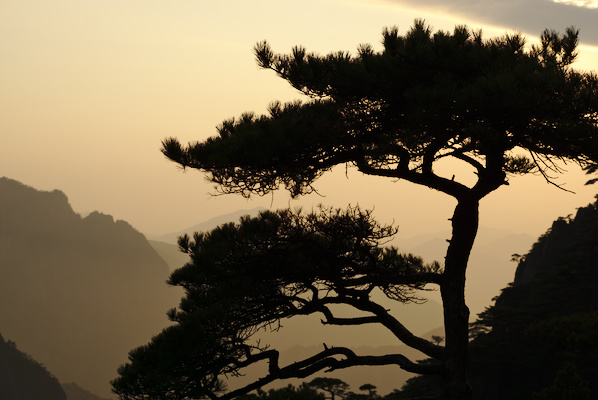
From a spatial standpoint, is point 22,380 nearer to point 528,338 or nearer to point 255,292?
point 528,338

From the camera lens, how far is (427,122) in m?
7.07

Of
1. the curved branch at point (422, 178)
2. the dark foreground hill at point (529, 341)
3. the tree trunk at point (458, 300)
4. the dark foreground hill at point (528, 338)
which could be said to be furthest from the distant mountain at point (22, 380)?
the curved branch at point (422, 178)

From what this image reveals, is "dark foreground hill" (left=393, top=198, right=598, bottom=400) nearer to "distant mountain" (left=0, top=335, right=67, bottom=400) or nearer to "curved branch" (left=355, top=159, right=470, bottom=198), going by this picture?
"curved branch" (left=355, top=159, right=470, bottom=198)

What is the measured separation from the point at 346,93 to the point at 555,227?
42.8 meters

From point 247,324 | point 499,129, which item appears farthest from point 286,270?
point 499,129

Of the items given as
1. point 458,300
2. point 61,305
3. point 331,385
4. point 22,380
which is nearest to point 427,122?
point 458,300

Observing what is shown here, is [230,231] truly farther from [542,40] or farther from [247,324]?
[542,40]

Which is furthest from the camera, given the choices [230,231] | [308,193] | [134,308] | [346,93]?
[134,308]

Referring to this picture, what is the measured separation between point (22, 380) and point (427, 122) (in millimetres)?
106633

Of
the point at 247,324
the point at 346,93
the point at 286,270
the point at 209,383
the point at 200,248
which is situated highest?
the point at 346,93

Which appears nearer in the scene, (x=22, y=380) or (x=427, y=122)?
(x=427, y=122)

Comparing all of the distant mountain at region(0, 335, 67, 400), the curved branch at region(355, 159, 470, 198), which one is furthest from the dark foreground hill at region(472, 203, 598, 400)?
the distant mountain at region(0, 335, 67, 400)

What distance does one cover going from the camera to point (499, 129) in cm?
714

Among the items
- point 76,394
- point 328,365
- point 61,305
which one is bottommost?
point 328,365
